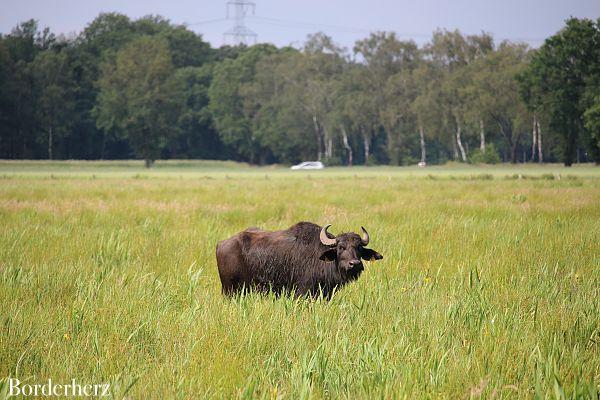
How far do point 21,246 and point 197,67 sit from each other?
4572 inches

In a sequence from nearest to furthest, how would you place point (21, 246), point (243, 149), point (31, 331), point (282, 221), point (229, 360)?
point (229, 360) → point (31, 331) → point (21, 246) → point (282, 221) → point (243, 149)

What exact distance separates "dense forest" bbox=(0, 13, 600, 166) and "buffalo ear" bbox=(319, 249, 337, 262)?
6973 cm

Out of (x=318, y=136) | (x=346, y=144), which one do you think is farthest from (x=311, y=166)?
(x=318, y=136)

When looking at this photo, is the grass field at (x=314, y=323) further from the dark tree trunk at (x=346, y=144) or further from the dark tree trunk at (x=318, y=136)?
the dark tree trunk at (x=318, y=136)

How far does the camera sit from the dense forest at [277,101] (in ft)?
290

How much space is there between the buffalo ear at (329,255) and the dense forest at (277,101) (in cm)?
6973

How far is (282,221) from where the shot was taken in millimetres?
15430

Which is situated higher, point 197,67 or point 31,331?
point 197,67

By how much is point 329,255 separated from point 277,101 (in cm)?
9655

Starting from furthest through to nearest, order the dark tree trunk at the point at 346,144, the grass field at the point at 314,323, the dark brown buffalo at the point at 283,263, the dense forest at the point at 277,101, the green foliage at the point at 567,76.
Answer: the dark tree trunk at the point at 346,144, the dense forest at the point at 277,101, the green foliage at the point at 567,76, the dark brown buffalo at the point at 283,263, the grass field at the point at 314,323

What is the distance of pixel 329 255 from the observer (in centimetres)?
745

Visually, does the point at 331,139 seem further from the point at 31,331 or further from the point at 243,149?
the point at 31,331

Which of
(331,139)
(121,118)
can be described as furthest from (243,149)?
(121,118)

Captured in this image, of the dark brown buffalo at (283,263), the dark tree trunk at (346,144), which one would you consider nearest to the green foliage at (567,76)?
the dark tree trunk at (346,144)
